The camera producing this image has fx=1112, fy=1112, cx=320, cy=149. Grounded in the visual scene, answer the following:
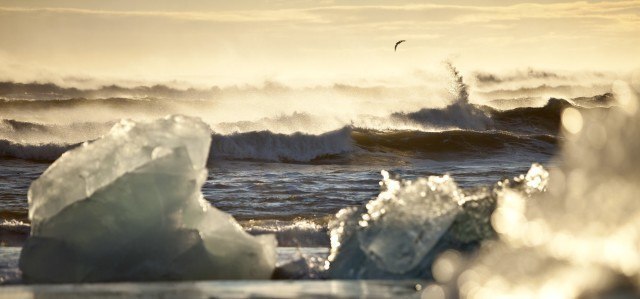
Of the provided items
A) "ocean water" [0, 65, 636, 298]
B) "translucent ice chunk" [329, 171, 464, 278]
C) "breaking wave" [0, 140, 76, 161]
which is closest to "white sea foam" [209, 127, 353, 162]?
"ocean water" [0, 65, 636, 298]

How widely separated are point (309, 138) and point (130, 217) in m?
21.3

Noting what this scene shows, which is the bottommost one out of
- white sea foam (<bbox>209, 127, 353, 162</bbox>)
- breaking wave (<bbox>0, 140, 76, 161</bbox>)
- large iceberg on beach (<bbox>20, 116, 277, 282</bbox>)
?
large iceberg on beach (<bbox>20, 116, 277, 282</bbox>)

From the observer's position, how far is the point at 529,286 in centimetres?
538

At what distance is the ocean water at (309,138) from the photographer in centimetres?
1462

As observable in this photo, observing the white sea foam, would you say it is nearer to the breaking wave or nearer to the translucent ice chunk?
the breaking wave

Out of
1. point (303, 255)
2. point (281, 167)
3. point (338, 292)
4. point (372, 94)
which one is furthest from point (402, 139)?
point (338, 292)

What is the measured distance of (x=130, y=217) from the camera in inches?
276

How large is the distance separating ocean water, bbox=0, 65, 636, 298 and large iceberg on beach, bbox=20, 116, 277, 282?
1.40 ft

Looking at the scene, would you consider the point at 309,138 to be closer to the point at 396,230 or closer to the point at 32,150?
the point at 32,150

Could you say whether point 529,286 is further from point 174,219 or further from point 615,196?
point 174,219

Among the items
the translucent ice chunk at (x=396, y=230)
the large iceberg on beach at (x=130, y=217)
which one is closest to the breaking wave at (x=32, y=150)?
the large iceberg on beach at (x=130, y=217)

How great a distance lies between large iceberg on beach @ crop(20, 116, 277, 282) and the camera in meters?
6.90

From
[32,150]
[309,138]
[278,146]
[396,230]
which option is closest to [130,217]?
[396,230]

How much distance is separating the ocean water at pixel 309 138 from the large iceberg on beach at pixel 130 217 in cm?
43
